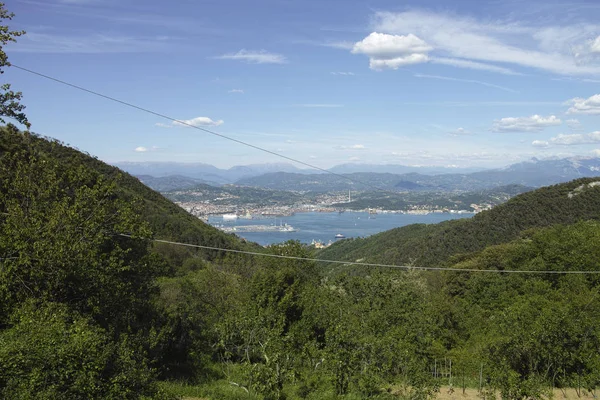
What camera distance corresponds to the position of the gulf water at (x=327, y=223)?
378ft

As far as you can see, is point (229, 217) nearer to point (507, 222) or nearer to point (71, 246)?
point (507, 222)

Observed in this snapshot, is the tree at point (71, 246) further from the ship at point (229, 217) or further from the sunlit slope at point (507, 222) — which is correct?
the ship at point (229, 217)

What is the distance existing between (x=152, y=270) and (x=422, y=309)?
11283 millimetres

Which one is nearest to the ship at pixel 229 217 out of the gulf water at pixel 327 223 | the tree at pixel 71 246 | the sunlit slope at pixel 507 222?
the gulf water at pixel 327 223

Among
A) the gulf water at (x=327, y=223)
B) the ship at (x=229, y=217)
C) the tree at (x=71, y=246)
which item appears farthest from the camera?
the ship at (x=229, y=217)

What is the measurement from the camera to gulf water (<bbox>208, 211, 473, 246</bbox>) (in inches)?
4539

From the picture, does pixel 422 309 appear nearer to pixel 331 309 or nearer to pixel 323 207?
pixel 331 309

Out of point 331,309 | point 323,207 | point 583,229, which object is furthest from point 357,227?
point 331,309

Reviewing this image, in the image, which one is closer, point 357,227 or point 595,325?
point 595,325

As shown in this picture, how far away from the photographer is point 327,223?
493 feet

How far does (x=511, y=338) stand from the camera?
33.4 ft

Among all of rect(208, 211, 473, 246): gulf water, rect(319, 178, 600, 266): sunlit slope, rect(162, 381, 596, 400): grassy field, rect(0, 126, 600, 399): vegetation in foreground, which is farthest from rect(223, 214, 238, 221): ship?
rect(162, 381, 596, 400): grassy field

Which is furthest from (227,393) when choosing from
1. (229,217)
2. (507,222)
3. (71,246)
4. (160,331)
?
(229,217)

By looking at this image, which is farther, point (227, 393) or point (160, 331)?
point (160, 331)
